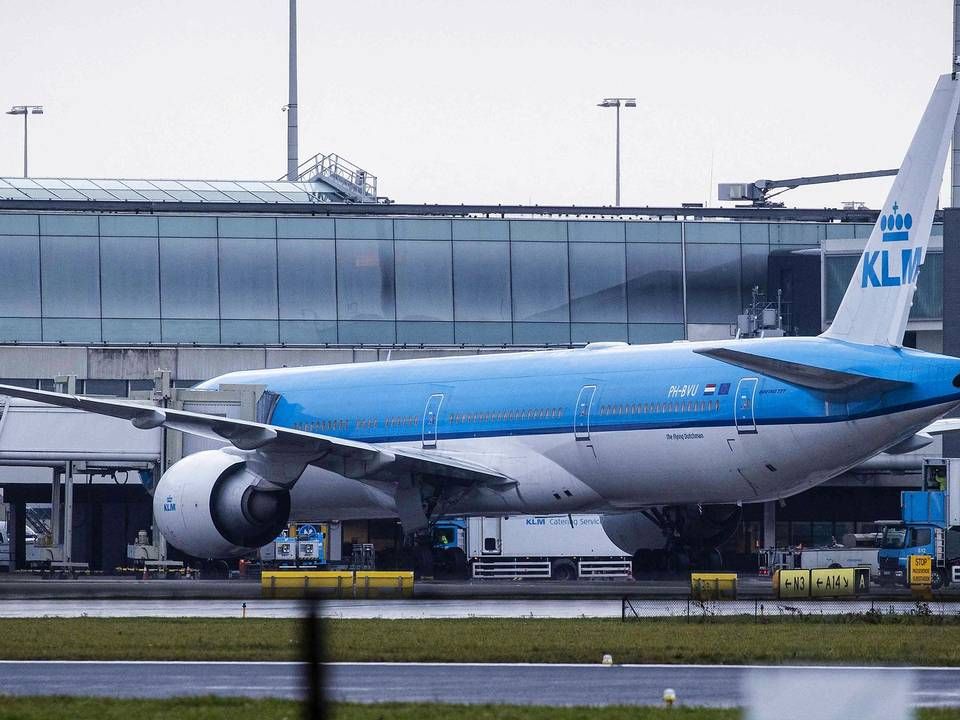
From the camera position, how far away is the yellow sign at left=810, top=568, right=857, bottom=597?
3412 centimetres

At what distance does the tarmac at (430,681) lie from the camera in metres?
15.8

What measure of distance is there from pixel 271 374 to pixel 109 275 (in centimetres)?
2661

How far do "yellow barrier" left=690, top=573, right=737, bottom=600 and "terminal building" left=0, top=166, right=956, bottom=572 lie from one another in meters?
34.6

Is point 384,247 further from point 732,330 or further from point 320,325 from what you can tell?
point 732,330

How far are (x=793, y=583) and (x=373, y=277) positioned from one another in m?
37.1

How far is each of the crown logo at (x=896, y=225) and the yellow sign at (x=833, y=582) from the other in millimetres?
7355

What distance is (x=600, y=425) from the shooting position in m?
34.1

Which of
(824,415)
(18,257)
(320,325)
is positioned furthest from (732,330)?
(824,415)

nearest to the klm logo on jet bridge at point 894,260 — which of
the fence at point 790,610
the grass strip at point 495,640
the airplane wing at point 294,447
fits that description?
the fence at point 790,610

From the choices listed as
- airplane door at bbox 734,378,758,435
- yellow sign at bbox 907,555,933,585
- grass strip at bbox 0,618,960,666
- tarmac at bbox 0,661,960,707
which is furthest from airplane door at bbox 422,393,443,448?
tarmac at bbox 0,661,960,707

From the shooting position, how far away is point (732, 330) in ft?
228

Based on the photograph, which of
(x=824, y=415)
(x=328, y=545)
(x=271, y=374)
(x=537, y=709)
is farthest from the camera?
(x=328, y=545)

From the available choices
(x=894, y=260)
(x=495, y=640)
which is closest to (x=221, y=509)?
(x=894, y=260)

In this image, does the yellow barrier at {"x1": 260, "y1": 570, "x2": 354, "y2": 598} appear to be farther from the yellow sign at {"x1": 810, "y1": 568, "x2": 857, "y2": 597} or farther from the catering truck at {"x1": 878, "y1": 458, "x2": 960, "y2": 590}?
the catering truck at {"x1": 878, "y1": 458, "x2": 960, "y2": 590}
